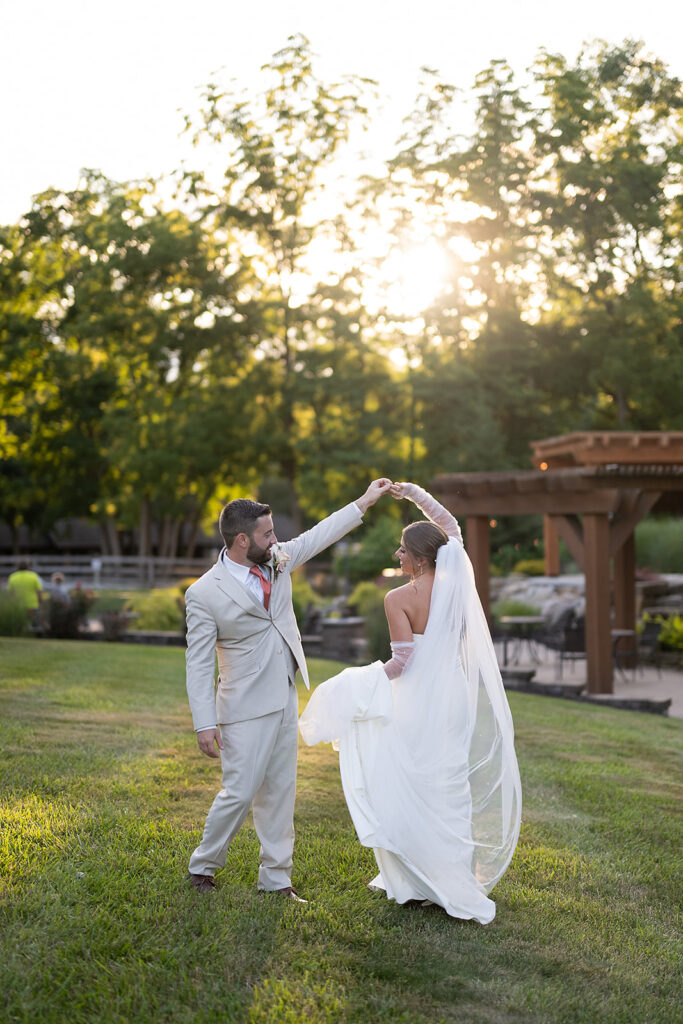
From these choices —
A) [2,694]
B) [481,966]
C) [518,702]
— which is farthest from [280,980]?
[518,702]

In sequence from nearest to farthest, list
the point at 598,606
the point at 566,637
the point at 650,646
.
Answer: the point at 598,606, the point at 566,637, the point at 650,646

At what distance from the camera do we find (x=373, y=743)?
5066 millimetres

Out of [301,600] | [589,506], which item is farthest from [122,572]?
[589,506]

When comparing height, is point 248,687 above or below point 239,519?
below

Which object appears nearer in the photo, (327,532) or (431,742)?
(431,742)

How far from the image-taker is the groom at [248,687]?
4777 mm

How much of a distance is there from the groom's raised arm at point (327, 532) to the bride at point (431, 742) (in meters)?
0.27

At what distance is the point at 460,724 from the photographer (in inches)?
197

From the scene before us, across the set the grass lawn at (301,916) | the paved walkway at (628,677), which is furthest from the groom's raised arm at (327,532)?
the paved walkway at (628,677)

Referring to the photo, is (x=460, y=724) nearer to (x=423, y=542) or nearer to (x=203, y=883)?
(x=423, y=542)

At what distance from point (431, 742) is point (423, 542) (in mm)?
958

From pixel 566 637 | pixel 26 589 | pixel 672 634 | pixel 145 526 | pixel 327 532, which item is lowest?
pixel 672 634

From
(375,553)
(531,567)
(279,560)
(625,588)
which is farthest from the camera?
(375,553)

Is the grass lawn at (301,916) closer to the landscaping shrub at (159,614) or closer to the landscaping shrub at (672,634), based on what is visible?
the landscaping shrub at (672,634)
